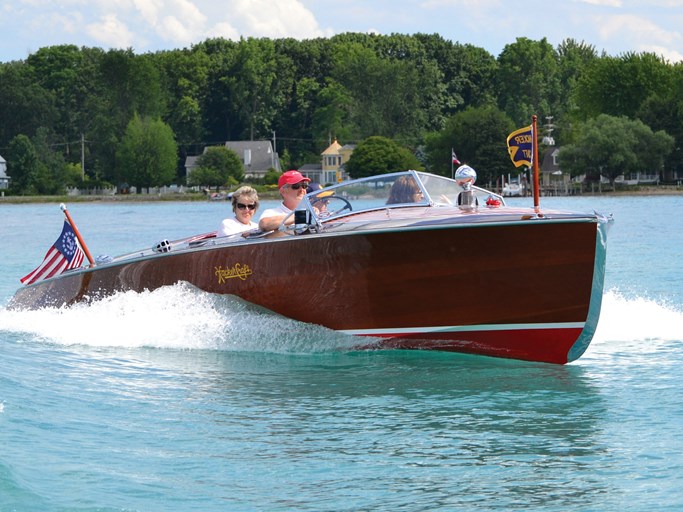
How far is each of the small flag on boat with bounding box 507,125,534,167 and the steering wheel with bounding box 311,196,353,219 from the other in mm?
1721

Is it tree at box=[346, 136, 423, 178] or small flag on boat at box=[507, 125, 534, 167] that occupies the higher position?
tree at box=[346, 136, 423, 178]

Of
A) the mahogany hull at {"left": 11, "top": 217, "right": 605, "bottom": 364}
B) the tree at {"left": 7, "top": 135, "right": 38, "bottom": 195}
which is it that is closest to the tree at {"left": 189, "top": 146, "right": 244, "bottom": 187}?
Result: the tree at {"left": 7, "top": 135, "right": 38, "bottom": 195}

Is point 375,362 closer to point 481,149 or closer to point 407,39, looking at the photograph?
point 481,149

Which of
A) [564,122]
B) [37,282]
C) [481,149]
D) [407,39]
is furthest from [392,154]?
[37,282]

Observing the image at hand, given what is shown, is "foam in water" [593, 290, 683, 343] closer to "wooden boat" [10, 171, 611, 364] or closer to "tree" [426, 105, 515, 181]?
"wooden boat" [10, 171, 611, 364]

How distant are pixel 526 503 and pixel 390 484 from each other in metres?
0.89

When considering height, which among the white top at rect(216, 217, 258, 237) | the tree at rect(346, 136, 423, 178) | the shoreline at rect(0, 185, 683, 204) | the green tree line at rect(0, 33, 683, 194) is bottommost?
the shoreline at rect(0, 185, 683, 204)

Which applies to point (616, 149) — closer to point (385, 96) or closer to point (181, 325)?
point (385, 96)

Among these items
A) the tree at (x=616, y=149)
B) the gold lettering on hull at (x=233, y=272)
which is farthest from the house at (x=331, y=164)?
the gold lettering on hull at (x=233, y=272)

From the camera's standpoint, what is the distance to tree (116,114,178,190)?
11606cm

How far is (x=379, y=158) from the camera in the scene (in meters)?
113

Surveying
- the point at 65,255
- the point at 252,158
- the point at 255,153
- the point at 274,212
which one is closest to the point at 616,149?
the point at 252,158

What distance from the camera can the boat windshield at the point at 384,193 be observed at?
38.1ft

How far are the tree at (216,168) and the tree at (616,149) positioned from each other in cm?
3805
